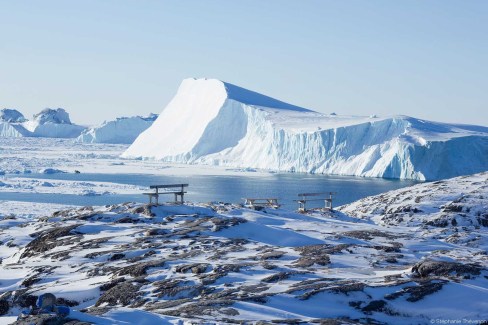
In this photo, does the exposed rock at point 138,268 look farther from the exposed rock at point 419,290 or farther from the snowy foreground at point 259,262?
the exposed rock at point 419,290

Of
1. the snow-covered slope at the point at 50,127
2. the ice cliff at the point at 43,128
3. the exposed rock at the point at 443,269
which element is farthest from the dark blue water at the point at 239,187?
the snow-covered slope at the point at 50,127

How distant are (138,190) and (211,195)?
711 centimetres

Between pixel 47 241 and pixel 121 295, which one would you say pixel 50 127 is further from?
pixel 121 295

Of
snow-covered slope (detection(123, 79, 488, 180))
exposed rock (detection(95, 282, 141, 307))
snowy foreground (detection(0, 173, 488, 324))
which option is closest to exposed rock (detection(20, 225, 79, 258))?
snowy foreground (detection(0, 173, 488, 324))

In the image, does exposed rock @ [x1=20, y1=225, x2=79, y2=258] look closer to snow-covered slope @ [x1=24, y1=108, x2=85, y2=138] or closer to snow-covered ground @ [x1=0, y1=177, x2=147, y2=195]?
snow-covered ground @ [x1=0, y1=177, x2=147, y2=195]

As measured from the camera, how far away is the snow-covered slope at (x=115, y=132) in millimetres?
159375

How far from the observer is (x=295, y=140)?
3356 inches

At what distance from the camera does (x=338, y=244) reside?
61.4 feet

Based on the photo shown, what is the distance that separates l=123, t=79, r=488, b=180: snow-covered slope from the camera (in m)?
74.2

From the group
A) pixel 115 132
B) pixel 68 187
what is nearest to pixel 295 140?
pixel 68 187

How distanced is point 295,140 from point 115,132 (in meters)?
86.4

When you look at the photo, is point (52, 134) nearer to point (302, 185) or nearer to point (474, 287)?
point (302, 185)

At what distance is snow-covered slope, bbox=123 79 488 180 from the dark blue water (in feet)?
10.6

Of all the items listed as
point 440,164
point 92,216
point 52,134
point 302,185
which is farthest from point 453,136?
point 52,134
